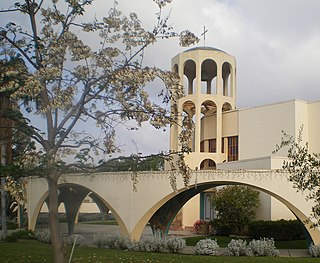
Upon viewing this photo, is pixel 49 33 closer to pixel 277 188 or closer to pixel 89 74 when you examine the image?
pixel 89 74

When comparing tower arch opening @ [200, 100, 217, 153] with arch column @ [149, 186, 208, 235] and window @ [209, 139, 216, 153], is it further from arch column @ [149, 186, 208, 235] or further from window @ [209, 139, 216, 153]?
arch column @ [149, 186, 208, 235]

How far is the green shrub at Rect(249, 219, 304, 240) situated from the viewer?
23.3 metres

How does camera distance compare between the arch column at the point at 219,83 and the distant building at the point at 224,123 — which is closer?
the distant building at the point at 224,123

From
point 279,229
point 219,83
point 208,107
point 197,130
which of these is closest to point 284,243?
point 279,229

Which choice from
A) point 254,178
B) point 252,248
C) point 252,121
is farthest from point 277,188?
point 252,121

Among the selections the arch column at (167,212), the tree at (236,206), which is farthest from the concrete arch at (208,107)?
the arch column at (167,212)

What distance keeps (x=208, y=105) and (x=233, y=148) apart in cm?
404

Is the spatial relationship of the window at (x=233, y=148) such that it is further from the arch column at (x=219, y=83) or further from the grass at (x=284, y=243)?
the grass at (x=284, y=243)

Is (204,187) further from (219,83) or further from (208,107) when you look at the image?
(208,107)

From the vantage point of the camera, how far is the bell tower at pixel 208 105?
32.0m

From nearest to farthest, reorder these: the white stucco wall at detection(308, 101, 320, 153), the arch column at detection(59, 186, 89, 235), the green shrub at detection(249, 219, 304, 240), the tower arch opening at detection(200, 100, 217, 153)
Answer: the green shrub at detection(249, 219, 304, 240)
the arch column at detection(59, 186, 89, 235)
the white stucco wall at detection(308, 101, 320, 153)
the tower arch opening at detection(200, 100, 217, 153)

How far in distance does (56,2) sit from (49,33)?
0.67 meters

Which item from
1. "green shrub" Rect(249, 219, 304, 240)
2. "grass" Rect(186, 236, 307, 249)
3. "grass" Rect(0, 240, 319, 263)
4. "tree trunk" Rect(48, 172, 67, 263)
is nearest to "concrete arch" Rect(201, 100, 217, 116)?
"green shrub" Rect(249, 219, 304, 240)

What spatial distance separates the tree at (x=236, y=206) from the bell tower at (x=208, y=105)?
19.7 feet
